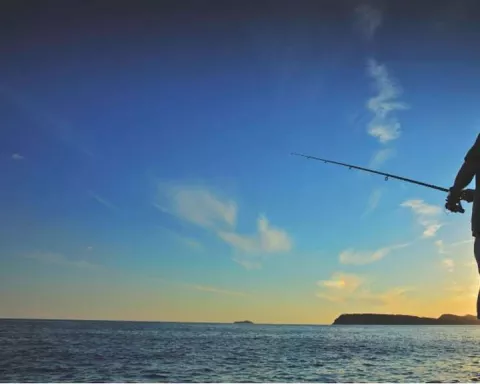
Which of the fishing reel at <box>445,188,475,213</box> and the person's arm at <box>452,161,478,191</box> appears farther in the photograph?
the fishing reel at <box>445,188,475,213</box>

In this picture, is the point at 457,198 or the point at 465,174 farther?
the point at 457,198

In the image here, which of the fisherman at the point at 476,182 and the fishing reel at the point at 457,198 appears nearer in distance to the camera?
the fisherman at the point at 476,182

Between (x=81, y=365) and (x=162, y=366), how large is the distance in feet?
7.39

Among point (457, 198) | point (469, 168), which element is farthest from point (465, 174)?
point (457, 198)

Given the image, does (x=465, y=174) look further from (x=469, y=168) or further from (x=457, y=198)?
(x=457, y=198)

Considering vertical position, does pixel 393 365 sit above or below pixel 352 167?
below

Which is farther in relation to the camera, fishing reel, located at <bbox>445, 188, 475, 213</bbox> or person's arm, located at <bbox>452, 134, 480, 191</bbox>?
fishing reel, located at <bbox>445, 188, 475, 213</bbox>

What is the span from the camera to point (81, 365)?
14.7 metres

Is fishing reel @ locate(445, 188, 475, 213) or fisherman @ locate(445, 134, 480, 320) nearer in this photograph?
fisherman @ locate(445, 134, 480, 320)

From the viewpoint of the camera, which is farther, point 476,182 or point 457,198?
point 457,198

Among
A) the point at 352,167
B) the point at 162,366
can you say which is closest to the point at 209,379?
the point at 162,366

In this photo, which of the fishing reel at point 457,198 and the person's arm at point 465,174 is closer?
the person's arm at point 465,174

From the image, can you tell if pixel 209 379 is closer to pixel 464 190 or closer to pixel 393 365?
pixel 393 365

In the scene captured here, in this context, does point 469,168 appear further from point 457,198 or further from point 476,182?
point 457,198
